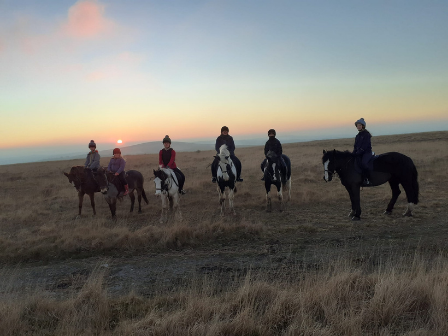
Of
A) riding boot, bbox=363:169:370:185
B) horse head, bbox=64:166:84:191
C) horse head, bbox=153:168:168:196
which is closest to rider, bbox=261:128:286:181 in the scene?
riding boot, bbox=363:169:370:185

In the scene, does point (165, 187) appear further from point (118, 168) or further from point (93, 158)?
point (93, 158)

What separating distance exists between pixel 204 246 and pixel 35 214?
8.18m

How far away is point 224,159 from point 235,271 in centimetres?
494

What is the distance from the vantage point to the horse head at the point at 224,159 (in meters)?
10.1

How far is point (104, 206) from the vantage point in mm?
13453

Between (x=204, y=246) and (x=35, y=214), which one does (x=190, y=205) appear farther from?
(x=35, y=214)

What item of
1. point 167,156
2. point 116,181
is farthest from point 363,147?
point 116,181

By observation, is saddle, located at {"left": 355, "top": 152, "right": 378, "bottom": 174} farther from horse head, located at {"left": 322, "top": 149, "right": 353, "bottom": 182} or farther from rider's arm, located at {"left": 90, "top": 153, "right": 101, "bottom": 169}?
rider's arm, located at {"left": 90, "top": 153, "right": 101, "bottom": 169}

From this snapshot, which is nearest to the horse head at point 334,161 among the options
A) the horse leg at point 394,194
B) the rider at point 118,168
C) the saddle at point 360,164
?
the saddle at point 360,164

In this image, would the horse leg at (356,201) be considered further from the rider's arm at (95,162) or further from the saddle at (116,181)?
the rider's arm at (95,162)

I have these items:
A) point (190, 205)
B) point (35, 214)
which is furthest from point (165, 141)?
point (35, 214)

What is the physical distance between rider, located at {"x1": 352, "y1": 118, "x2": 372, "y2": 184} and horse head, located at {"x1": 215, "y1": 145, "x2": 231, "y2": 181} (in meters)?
4.17

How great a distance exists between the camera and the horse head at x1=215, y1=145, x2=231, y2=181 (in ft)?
33.2

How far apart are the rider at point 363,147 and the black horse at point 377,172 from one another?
16 cm
